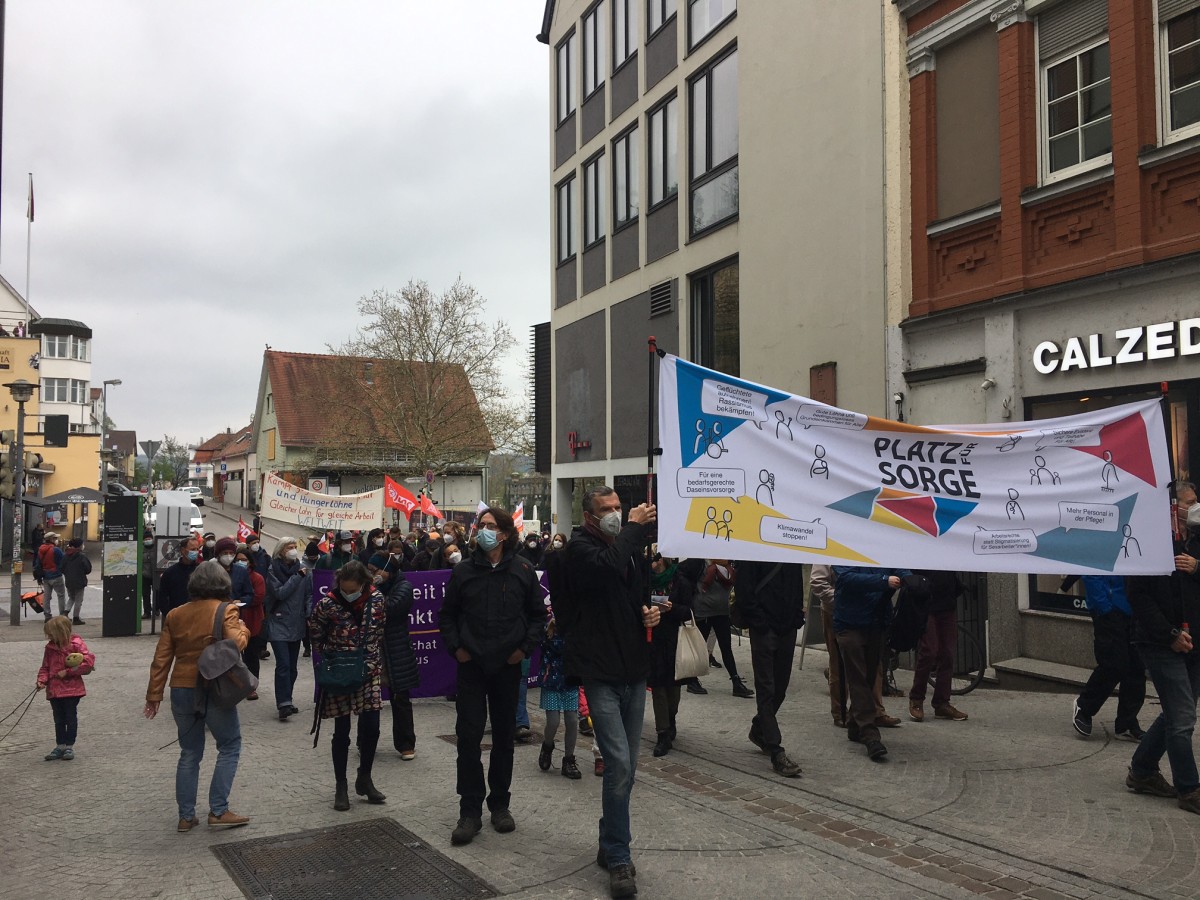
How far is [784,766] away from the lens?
24.6 ft

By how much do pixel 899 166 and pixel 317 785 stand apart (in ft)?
34.7

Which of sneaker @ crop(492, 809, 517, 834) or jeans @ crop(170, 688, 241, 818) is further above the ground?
jeans @ crop(170, 688, 241, 818)

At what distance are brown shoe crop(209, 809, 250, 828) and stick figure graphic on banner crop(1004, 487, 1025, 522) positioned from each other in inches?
208

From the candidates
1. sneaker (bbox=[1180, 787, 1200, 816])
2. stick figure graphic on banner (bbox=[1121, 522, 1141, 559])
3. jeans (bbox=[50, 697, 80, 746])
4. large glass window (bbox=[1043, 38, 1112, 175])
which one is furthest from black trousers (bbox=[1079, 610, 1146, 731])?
jeans (bbox=[50, 697, 80, 746])

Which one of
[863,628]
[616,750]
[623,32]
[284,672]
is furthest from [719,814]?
[623,32]

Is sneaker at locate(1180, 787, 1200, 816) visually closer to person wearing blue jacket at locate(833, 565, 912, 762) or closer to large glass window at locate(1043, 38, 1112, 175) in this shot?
person wearing blue jacket at locate(833, 565, 912, 762)

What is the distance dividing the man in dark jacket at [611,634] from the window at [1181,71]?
27.3 ft

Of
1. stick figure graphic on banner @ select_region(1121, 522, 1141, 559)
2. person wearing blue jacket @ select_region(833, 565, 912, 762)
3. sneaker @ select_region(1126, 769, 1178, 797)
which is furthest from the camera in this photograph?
person wearing blue jacket @ select_region(833, 565, 912, 762)

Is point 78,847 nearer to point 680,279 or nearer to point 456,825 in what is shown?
point 456,825

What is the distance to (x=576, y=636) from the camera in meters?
5.59

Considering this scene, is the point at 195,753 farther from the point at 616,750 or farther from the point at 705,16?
the point at 705,16

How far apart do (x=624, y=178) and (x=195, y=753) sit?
18.7 meters

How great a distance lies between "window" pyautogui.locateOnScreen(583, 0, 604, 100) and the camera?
2439cm

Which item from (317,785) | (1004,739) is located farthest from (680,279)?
(317,785)
